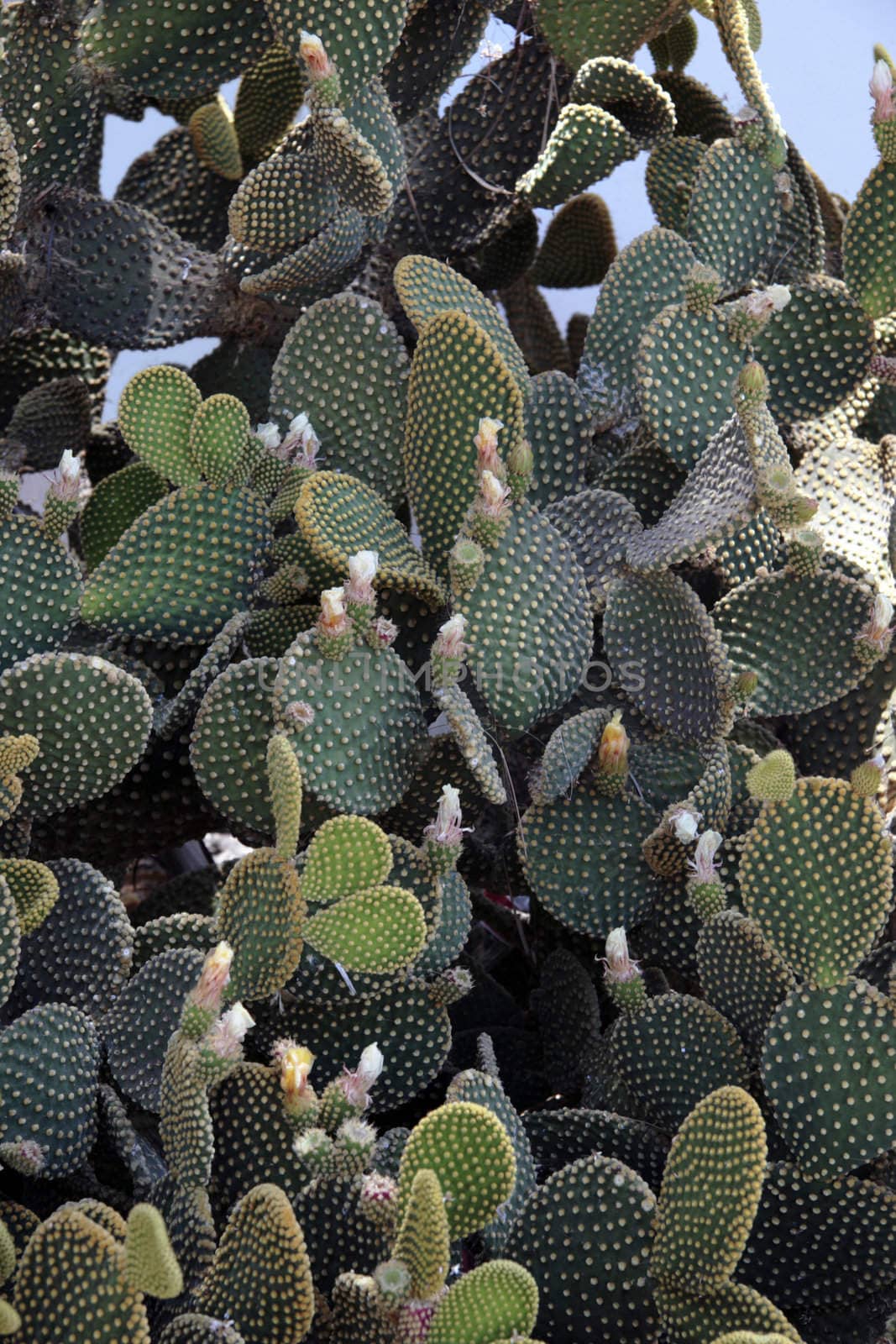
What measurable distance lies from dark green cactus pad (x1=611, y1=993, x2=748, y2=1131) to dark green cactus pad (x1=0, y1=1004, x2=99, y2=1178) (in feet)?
1.74

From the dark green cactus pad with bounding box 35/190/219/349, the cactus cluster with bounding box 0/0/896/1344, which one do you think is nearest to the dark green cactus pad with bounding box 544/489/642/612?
the cactus cluster with bounding box 0/0/896/1344

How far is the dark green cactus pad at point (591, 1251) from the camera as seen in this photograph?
1276mm

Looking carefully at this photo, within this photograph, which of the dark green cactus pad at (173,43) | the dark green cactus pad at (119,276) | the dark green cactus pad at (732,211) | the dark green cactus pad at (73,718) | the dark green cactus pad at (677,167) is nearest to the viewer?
the dark green cactus pad at (73,718)

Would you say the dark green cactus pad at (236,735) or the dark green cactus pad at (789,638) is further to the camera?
the dark green cactus pad at (789,638)

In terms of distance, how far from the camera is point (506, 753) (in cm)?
166

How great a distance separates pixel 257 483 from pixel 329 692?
0.36 metres

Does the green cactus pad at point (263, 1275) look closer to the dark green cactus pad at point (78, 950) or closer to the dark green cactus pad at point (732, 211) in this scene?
the dark green cactus pad at point (78, 950)

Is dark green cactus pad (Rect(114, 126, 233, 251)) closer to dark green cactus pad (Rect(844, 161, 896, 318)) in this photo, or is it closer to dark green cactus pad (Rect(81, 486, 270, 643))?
dark green cactus pad (Rect(81, 486, 270, 643))

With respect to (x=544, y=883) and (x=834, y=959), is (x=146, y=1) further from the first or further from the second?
(x=834, y=959)

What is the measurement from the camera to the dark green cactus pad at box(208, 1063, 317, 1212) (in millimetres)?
1336

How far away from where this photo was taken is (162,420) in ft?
5.42

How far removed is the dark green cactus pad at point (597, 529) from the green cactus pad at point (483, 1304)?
0.76 m

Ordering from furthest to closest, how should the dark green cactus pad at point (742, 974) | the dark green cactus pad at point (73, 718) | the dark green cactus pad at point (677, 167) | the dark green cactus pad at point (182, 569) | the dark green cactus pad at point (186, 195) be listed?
the dark green cactus pad at point (186, 195)
the dark green cactus pad at point (677, 167)
the dark green cactus pad at point (182, 569)
the dark green cactus pad at point (73, 718)
the dark green cactus pad at point (742, 974)

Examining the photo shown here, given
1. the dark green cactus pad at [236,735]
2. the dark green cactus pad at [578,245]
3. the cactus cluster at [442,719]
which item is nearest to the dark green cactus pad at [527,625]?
the cactus cluster at [442,719]
